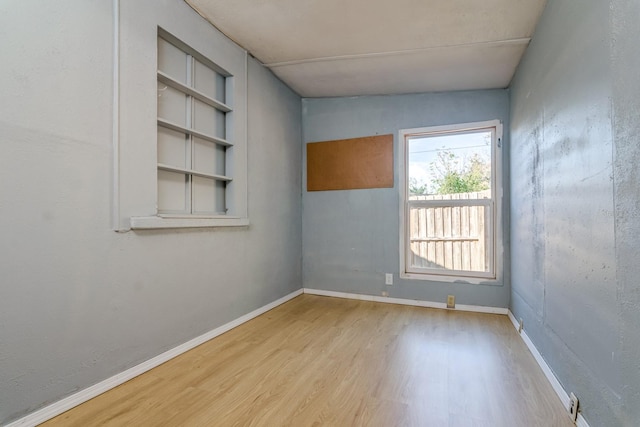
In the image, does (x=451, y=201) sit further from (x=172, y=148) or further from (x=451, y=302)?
(x=172, y=148)

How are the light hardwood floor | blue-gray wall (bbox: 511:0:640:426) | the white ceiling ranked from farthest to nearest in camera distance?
the white ceiling, the light hardwood floor, blue-gray wall (bbox: 511:0:640:426)

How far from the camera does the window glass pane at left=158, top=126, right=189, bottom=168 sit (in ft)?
6.86

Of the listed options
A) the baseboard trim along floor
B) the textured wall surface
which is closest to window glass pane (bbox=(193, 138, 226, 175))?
the textured wall surface

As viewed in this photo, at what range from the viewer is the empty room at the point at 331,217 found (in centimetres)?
130

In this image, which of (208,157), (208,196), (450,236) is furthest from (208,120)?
(450,236)

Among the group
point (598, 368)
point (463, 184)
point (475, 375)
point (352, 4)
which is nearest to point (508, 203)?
point (463, 184)

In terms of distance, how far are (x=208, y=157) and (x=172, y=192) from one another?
1.51 ft

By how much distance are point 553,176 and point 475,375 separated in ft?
4.20

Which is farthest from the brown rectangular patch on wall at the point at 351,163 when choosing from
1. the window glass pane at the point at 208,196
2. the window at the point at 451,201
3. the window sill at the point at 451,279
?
the window glass pane at the point at 208,196

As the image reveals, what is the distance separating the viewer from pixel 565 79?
159 cm

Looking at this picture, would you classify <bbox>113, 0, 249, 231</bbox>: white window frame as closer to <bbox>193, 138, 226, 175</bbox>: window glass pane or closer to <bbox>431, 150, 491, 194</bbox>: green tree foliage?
<bbox>193, 138, 226, 175</bbox>: window glass pane

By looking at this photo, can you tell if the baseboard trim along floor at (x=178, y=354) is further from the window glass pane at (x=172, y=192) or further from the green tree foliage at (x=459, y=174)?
the green tree foliage at (x=459, y=174)

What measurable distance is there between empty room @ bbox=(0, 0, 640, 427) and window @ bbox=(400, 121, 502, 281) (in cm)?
2

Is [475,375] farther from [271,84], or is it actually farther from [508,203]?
[271,84]
